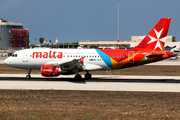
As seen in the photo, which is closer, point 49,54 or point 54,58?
point 54,58

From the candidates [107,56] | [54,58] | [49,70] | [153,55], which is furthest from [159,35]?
[49,70]

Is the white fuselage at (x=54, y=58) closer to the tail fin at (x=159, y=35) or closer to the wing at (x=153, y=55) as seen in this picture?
the wing at (x=153, y=55)

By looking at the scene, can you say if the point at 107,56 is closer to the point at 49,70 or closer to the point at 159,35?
the point at 159,35

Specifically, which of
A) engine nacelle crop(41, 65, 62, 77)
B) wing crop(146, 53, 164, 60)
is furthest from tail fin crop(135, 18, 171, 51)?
engine nacelle crop(41, 65, 62, 77)

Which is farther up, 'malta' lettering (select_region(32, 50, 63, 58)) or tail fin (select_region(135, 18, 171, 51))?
tail fin (select_region(135, 18, 171, 51))

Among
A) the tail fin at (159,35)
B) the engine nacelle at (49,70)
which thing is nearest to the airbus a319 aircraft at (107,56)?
the tail fin at (159,35)

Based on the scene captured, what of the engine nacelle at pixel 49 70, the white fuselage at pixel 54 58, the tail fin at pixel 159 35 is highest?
the tail fin at pixel 159 35

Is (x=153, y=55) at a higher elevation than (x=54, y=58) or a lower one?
higher

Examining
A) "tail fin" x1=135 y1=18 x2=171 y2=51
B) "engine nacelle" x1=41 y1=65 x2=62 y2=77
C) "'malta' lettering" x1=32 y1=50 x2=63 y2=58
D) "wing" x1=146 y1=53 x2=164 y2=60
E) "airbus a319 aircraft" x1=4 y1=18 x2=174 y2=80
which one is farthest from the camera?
"'malta' lettering" x1=32 y1=50 x2=63 y2=58

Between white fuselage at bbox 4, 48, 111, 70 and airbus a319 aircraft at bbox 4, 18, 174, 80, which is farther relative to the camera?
white fuselage at bbox 4, 48, 111, 70

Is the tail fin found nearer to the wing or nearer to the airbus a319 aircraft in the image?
the airbus a319 aircraft

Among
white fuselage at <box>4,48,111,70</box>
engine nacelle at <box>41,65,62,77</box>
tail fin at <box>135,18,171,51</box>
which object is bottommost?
engine nacelle at <box>41,65,62,77</box>

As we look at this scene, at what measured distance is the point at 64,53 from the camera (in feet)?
119

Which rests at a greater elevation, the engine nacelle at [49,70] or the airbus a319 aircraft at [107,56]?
the airbus a319 aircraft at [107,56]
